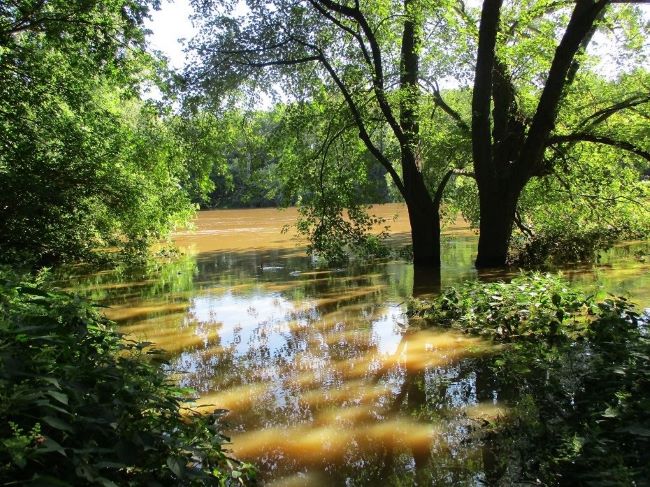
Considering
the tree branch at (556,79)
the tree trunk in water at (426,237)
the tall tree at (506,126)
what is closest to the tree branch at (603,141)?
the tall tree at (506,126)

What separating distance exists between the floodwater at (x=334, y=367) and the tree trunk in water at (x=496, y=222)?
59cm

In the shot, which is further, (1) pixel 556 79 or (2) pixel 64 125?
(2) pixel 64 125

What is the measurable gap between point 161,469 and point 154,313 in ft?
27.9

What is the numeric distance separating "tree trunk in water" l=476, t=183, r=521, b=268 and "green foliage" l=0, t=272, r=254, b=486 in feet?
32.3

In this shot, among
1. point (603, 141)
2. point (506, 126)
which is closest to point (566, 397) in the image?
point (603, 141)

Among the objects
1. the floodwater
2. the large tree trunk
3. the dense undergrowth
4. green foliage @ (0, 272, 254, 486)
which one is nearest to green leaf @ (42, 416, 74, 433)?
green foliage @ (0, 272, 254, 486)

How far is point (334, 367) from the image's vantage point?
21.4 ft

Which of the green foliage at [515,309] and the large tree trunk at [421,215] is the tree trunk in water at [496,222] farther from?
the green foliage at [515,309]

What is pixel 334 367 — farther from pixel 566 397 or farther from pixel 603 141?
pixel 603 141

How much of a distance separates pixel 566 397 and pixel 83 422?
3.42 metres

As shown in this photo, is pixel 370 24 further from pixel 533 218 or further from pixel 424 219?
pixel 533 218

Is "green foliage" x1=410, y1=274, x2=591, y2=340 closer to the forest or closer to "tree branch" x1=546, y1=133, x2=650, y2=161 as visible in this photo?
the forest

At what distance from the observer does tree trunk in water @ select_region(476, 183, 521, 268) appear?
11617 millimetres

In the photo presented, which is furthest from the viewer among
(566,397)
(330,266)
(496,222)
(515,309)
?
(330,266)
